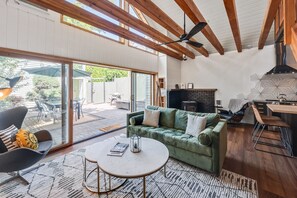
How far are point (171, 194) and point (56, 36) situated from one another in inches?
138

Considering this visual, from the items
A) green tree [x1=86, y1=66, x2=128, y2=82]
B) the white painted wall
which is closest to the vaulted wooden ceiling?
the white painted wall

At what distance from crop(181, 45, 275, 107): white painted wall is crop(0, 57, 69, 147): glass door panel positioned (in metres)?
5.08

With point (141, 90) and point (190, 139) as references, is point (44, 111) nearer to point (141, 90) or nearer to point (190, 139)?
point (190, 139)

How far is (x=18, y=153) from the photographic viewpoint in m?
1.88

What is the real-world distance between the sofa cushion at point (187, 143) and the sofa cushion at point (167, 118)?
547 mm

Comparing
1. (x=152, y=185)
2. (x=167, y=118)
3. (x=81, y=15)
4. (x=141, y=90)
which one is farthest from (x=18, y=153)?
(x=141, y=90)


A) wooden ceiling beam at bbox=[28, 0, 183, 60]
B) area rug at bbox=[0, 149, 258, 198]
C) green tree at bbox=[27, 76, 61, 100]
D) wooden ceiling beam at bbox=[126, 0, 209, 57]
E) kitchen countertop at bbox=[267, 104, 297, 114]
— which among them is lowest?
area rug at bbox=[0, 149, 258, 198]

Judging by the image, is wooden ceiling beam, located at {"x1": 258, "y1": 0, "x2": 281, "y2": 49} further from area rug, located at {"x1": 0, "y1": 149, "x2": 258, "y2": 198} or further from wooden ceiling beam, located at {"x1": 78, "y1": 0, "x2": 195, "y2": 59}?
area rug, located at {"x1": 0, "y1": 149, "x2": 258, "y2": 198}

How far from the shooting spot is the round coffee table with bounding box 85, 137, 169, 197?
1601 mm

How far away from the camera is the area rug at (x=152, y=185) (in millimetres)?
1896

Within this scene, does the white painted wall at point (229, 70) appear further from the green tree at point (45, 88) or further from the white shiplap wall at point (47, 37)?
the green tree at point (45, 88)

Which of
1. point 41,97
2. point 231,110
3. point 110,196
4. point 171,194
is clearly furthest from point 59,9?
point 231,110

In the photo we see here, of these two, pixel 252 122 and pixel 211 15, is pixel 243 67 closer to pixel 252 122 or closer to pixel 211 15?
pixel 252 122

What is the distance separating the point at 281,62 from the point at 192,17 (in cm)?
365
